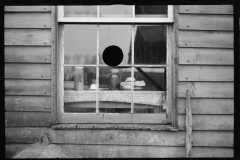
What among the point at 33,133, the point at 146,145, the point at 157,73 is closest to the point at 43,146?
the point at 33,133

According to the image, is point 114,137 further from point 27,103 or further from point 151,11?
point 151,11

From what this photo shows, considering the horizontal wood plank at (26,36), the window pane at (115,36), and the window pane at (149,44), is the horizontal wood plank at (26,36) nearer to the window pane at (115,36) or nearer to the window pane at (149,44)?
the window pane at (115,36)

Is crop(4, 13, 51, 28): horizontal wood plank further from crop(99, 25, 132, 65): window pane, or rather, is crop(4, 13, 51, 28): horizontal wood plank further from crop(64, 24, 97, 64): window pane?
crop(99, 25, 132, 65): window pane

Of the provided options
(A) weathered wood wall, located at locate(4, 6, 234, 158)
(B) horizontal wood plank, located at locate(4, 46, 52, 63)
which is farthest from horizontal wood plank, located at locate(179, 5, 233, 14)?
(B) horizontal wood plank, located at locate(4, 46, 52, 63)

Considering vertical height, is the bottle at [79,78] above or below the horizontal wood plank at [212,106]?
above

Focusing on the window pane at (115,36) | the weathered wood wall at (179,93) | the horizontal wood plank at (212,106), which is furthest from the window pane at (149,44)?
the horizontal wood plank at (212,106)

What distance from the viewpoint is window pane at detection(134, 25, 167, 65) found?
2.73 meters

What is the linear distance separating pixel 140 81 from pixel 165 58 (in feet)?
1.33

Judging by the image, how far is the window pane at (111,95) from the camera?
2719 millimetres

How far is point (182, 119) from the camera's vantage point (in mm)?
2607

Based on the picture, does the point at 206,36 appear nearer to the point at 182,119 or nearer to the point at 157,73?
the point at 157,73

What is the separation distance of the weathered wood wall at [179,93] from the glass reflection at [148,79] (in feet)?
0.77

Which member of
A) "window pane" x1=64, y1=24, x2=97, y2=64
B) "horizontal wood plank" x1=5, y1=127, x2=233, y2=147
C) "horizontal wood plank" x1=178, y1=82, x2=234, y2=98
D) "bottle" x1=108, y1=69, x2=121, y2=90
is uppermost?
"window pane" x1=64, y1=24, x2=97, y2=64

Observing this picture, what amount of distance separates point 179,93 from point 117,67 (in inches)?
30.7
